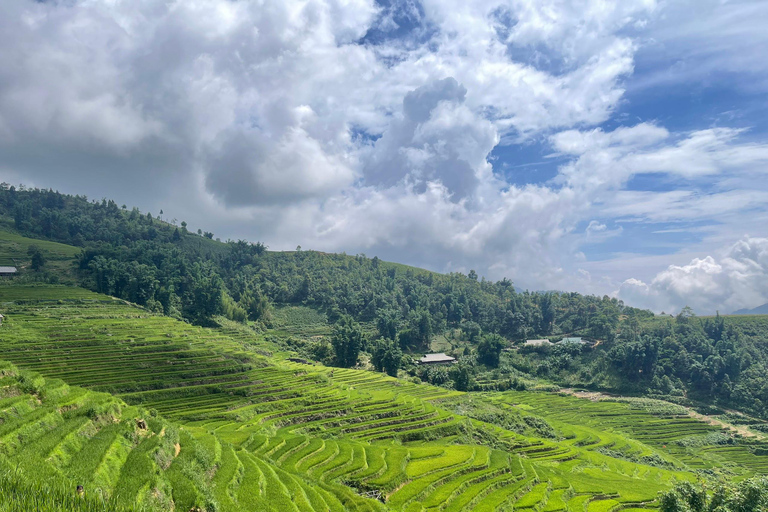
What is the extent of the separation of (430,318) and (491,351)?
28086mm

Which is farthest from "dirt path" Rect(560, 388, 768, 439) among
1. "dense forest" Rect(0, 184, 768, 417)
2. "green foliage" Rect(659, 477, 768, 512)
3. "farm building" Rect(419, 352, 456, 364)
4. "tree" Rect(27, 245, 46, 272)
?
"tree" Rect(27, 245, 46, 272)

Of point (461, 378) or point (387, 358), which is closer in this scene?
point (461, 378)

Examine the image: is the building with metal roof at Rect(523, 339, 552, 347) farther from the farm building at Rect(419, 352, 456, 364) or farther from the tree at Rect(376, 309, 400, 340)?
the tree at Rect(376, 309, 400, 340)

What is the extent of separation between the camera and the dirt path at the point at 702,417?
8031 cm

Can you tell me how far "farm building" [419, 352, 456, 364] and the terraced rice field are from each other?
1366 inches

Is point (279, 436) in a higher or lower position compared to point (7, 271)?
lower

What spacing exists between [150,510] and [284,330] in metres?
129

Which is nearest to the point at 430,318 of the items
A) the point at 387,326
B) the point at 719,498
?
the point at 387,326

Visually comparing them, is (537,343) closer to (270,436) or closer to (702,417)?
(702,417)

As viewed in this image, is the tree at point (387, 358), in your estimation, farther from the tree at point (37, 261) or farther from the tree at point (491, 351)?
the tree at point (37, 261)

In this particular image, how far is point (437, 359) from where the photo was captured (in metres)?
124

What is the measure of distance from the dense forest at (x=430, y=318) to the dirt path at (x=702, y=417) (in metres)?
5.34

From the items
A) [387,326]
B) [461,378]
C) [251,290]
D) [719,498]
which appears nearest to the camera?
[719,498]

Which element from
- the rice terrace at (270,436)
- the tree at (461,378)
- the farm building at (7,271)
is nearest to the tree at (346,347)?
the rice terrace at (270,436)
